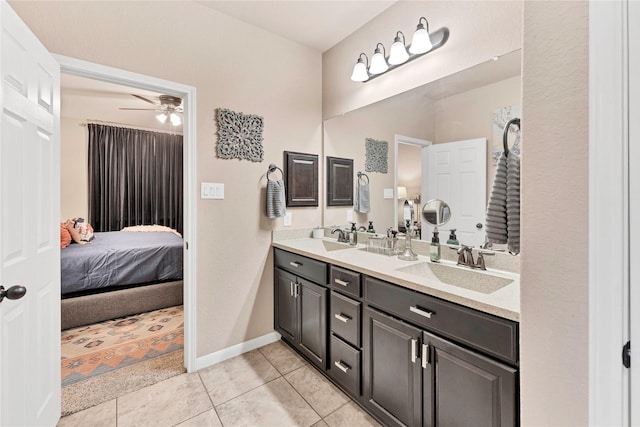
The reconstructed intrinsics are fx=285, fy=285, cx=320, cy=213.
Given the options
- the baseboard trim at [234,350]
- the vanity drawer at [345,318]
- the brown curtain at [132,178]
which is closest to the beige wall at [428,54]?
the vanity drawer at [345,318]

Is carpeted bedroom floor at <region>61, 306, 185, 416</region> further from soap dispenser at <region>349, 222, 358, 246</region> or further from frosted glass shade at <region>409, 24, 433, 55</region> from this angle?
frosted glass shade at <region>409, 24, 433, 55</region>

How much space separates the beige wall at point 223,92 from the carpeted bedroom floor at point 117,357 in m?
0.39

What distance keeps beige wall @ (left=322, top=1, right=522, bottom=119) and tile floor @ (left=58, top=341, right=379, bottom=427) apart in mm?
2054

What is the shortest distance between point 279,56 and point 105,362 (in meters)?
2.77

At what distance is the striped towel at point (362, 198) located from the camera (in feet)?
7.96

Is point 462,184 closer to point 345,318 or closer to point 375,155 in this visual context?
point 375,155

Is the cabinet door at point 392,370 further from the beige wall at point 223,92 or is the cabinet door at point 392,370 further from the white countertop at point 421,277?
the beige wall at point 223,92

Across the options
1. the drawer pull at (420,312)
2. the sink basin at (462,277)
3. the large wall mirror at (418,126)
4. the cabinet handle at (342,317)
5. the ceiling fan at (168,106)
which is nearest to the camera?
the drawer pull at (420,312)

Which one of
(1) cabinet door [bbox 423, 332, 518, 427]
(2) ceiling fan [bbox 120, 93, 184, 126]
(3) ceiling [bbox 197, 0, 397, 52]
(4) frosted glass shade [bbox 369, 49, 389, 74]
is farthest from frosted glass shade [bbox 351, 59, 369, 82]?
(2) ceiling fan [bbox 120, 93, 184, 126]

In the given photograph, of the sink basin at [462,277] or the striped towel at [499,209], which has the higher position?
the striped towel at [499,209]

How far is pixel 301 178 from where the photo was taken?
102 inches
